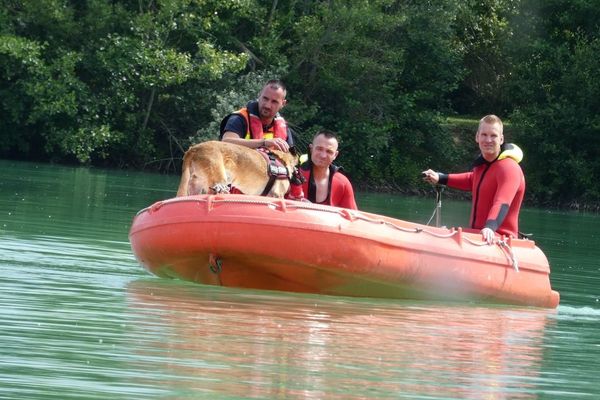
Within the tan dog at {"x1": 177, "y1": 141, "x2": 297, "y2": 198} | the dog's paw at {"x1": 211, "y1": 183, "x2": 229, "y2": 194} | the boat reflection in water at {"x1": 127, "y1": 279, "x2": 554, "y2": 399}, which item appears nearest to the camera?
the boat reflection in water at {"x1": 127, "y1": 279, "x2": 554, "y2": 399}

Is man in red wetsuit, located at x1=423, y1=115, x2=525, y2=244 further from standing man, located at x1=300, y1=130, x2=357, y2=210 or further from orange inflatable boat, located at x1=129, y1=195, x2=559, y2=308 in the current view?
standing man, located at x1=300, y1=130, x2=357, y2=210

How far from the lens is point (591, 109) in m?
33.9

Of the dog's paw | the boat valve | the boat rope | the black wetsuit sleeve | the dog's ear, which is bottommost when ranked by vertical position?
the boat valve

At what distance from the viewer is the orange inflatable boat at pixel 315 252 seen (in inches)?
387

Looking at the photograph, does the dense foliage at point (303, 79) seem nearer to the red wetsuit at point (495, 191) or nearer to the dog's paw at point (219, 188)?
the red wetsuit at point (495, 191)

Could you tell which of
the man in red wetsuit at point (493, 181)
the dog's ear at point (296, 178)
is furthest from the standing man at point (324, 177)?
the man in red wetsuit at point (493, 181)

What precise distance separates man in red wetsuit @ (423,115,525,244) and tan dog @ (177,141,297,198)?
3.90 ft

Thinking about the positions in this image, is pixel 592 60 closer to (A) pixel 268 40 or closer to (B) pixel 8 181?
(A) pixel 268 40

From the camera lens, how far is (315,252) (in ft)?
32.5

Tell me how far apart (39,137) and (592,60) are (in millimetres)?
12779

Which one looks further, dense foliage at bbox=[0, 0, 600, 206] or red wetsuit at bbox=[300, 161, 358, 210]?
dense foliage at bbox=[0, 0, 600, 206]

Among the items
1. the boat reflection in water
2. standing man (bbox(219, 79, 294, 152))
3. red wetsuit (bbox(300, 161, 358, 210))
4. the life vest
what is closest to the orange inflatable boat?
the boat reflection in water

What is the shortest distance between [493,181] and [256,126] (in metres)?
1.85

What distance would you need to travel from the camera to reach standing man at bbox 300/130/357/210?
10477 millimetres
